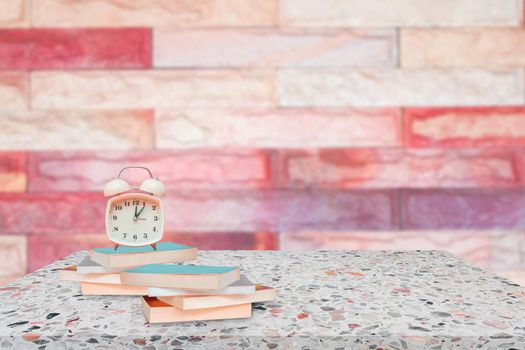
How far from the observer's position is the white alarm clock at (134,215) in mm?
903

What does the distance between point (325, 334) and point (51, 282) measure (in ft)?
1.73

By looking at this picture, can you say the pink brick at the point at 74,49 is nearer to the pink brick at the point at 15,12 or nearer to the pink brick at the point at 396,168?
the pink brick at the point at 15,12

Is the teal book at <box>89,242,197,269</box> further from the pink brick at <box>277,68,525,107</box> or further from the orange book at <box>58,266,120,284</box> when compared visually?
the pink brick at <box>277,68,525,107</box>

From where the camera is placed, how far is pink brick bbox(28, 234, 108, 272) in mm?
1846

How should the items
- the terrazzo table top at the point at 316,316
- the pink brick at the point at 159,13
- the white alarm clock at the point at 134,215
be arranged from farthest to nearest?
1. the pink brick at the point at 159,13
2. the white alarm clock at the point at 134,215
3. the terrazzo table top at the point at 316,316

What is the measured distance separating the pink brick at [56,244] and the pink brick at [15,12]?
2.60 ft

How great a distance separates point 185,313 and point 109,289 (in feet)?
0.65

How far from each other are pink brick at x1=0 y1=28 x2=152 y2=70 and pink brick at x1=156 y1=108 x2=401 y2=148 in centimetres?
26

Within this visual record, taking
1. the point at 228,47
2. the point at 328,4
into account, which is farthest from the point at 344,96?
the point at 228,47

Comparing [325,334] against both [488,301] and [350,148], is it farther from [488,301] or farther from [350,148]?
[350,148]

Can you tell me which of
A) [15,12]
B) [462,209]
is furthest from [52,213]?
[462,209]

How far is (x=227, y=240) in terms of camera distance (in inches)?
72.4

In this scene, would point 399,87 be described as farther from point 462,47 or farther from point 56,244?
point 56,244

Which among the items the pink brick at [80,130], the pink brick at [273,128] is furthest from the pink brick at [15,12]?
the pink brick at [273,128]
